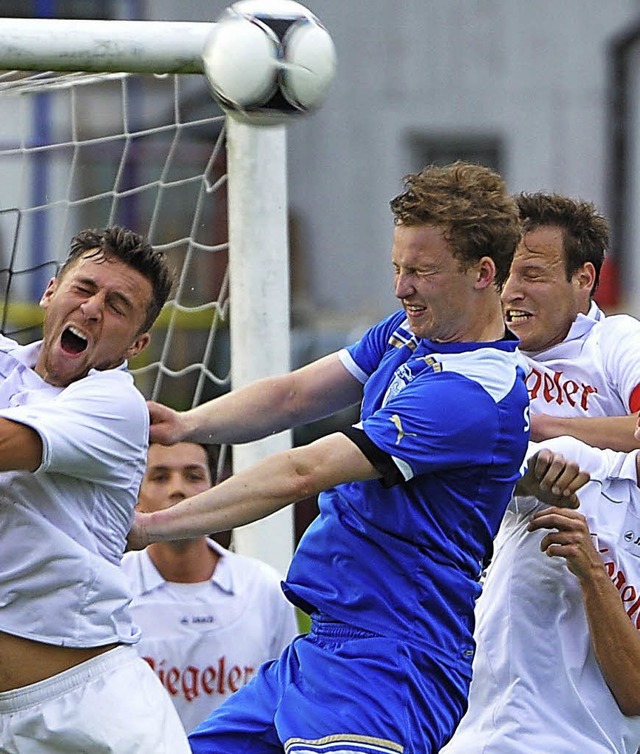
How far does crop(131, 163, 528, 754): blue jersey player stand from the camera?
3652 millimetres

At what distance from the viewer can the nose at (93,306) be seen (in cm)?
388

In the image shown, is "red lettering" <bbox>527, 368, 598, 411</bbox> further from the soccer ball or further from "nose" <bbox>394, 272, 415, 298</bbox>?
the soccer ball

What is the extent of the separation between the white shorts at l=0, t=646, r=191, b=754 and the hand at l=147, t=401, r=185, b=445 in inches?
24.6

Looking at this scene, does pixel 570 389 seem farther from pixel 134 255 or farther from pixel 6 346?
pixel 6 346

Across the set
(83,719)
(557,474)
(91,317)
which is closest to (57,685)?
(83,719)

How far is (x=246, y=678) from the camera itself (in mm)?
5668

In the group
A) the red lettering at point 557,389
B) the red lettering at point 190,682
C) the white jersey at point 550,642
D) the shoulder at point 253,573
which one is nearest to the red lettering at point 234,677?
the red lettering at point 190,682

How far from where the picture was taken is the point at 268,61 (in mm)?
4418

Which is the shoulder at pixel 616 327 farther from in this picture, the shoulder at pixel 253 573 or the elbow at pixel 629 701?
the shoulder at pixel 253 573

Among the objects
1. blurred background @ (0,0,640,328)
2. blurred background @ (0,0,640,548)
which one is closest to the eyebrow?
blurred background @ (0,0,640,548)

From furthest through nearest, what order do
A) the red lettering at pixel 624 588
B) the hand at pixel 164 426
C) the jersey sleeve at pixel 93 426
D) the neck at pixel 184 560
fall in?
the neck at pixel 184 560, the red lettering at pixel 624 588, the hand at pixel 164 426, the jersey sleeve at pixel 93 426

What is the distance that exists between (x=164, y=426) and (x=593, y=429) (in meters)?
1.18

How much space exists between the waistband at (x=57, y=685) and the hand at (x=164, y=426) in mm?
598

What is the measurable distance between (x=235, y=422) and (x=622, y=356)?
3.69 ft
